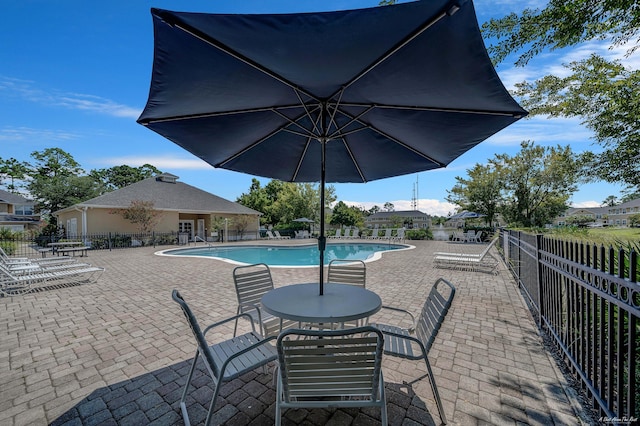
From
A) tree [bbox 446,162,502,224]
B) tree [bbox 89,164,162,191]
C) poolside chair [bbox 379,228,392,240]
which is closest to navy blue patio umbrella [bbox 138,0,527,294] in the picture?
poolside chair [bbox 379,228,392,240]

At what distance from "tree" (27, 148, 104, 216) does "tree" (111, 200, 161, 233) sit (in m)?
19.1

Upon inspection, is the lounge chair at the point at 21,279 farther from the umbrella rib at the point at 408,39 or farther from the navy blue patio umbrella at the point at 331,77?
the umbrella rib at the point at 408,39

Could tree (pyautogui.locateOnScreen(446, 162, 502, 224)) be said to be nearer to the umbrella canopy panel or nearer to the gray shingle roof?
the umbrella canopy panel

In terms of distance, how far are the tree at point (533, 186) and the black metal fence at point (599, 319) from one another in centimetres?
1793

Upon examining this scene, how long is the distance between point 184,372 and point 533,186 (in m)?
22.0

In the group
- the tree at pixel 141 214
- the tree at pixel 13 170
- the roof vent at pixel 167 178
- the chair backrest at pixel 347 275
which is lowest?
the chair backrest at pixel 347 275

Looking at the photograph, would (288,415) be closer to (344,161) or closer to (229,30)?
(229,30)

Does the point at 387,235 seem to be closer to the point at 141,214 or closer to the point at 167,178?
the point at 141,214

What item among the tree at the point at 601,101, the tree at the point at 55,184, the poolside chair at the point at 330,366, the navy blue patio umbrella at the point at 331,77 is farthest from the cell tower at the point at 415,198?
the poolside chair at the point at 330,366

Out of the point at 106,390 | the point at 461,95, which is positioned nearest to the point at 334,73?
the point at 461,95

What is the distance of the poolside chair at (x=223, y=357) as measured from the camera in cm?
185

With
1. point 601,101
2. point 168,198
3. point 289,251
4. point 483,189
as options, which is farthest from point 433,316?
point 168,198

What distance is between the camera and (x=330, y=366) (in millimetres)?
1566

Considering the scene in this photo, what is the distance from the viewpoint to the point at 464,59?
5.55 feet
